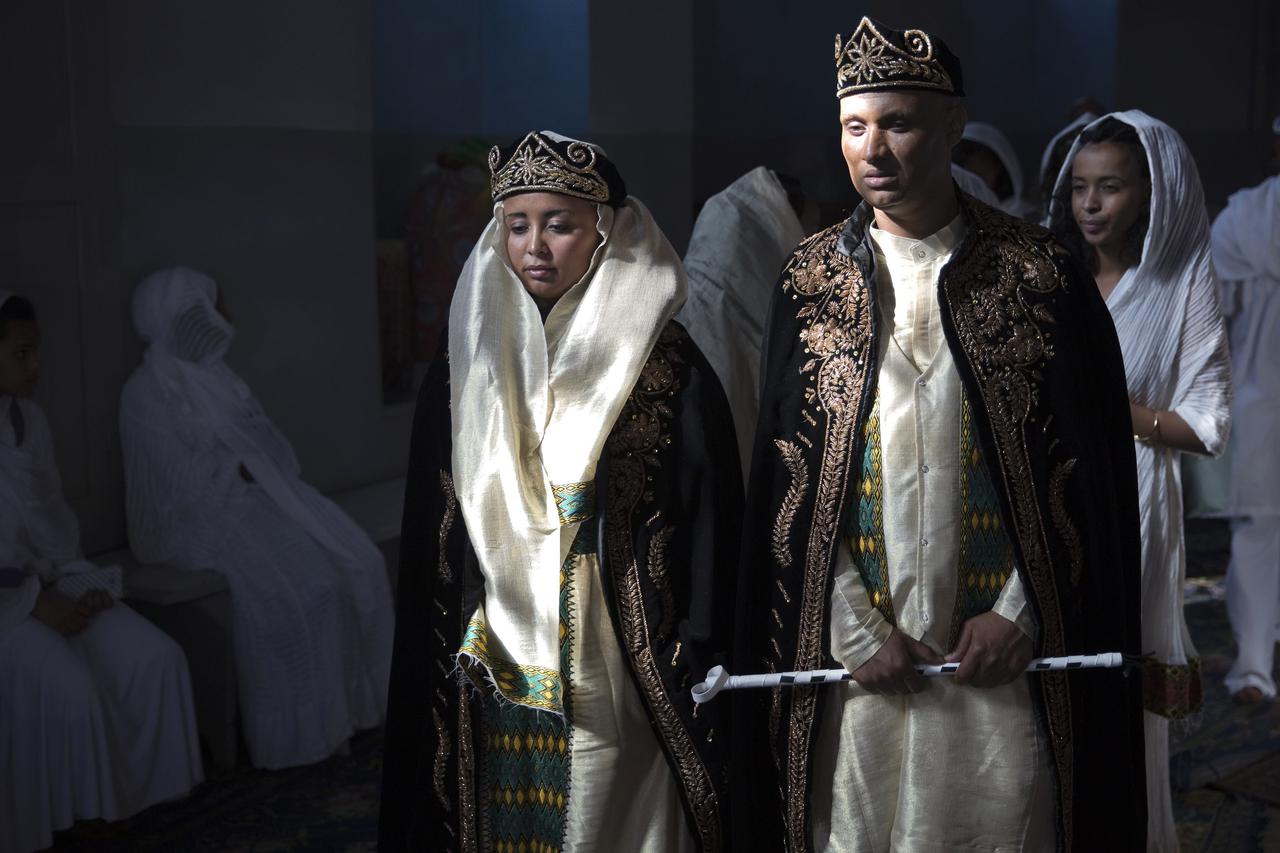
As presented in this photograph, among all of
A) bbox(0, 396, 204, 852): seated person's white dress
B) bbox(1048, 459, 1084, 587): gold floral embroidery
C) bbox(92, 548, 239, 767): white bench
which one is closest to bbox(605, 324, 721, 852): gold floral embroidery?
bbox(1048, 459, 1084, 587): gold floral embroidery

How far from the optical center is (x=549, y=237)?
2719 mm

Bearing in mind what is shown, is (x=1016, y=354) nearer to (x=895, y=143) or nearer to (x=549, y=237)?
(x=895, y=143)

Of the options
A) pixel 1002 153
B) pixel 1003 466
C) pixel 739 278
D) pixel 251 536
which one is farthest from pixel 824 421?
pixel 1002 153

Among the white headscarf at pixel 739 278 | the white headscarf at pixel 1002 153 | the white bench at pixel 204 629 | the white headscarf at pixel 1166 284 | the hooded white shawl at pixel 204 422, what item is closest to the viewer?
the white headscarf at pixel 1166 284

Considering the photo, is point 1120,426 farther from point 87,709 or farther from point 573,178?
point 87,709

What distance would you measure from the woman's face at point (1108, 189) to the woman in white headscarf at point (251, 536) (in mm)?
2444

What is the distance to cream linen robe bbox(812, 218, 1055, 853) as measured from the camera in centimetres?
240

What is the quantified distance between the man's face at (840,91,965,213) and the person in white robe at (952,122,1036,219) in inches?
118

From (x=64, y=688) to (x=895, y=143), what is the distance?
254 centimetres

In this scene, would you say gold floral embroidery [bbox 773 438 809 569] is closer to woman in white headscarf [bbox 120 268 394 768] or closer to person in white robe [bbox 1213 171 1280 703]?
woman in white headscarf [bbox 120 268 394 768]

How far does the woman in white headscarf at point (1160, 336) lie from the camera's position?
3.34 meters

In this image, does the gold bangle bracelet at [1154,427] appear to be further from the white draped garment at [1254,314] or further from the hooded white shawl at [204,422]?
the hooded white shawl at [204,422]

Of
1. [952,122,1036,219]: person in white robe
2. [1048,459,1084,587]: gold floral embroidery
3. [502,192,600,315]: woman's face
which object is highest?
[952,122,1036,219]: person in white robe

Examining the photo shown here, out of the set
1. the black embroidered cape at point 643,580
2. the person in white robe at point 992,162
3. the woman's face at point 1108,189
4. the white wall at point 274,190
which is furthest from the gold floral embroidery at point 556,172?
the person in white robe at point 992,162
